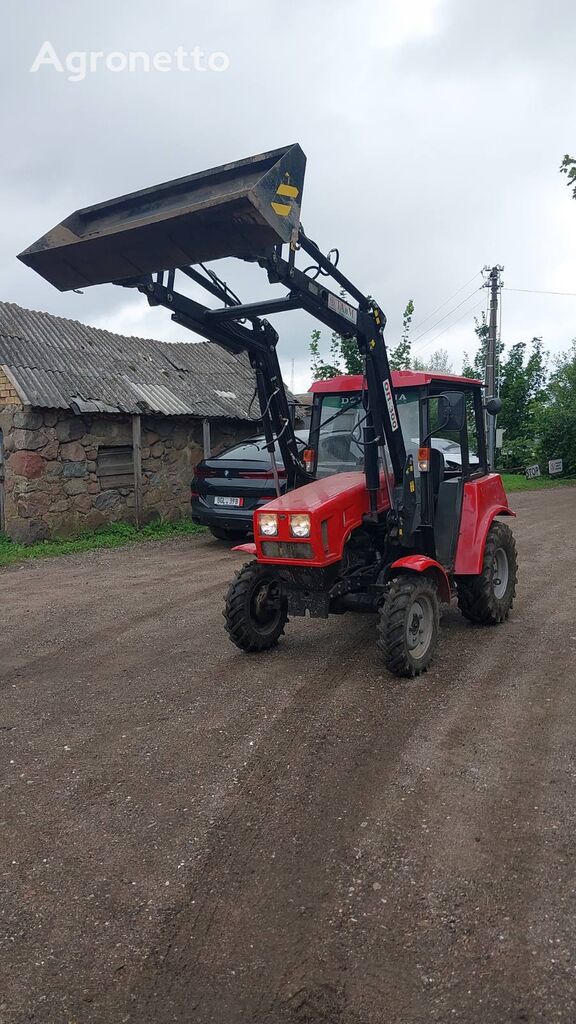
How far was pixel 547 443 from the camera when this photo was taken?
1081 inches

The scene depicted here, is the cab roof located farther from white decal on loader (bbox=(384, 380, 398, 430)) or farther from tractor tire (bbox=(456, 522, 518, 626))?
tractor tire (bbox=(456, 522, 518, 626))

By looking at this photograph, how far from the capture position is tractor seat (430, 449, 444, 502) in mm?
6363

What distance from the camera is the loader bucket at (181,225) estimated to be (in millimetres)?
4656

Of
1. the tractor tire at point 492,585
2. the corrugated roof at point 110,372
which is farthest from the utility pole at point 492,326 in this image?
the tractor tire at point 492,585

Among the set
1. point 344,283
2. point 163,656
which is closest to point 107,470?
point 163,656

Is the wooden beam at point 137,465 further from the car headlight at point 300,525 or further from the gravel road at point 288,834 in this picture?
the car headlight at point 300,525

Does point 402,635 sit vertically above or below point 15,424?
below

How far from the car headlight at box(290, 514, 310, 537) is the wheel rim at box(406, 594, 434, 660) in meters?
0.97

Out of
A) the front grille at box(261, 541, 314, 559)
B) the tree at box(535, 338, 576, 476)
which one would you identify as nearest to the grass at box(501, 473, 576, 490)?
the tree at box(535, 338, 576, 476)

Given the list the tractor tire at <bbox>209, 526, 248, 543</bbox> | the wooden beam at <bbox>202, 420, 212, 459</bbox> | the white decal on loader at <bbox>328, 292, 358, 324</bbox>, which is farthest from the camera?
the wooden beam at <bbox>202, 420, 212, 459</bbox>

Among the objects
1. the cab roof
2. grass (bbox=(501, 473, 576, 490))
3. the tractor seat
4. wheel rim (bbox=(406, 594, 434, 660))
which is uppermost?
the cab roof

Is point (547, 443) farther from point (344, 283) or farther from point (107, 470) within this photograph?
point (344, 283)

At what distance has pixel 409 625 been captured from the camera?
17.9ft

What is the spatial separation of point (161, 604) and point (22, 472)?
4.87 meters
